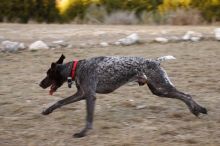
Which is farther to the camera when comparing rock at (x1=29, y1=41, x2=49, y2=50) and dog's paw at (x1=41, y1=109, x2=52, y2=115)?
rock at (x1=29, y1=41, x2=49, y2=50)

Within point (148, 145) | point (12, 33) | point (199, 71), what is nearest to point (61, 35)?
point (12, 33)

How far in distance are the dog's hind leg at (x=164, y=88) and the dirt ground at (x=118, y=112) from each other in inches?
6.6

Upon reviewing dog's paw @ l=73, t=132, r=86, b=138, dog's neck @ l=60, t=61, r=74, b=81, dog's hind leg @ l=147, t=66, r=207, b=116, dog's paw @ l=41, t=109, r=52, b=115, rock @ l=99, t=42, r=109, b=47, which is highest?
dog's neck @ l=60, t=61, r=74, b=81

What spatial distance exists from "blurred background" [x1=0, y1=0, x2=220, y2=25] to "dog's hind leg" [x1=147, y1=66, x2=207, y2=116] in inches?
580

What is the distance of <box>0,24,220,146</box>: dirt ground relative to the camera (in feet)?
23.1

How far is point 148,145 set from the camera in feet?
22.0

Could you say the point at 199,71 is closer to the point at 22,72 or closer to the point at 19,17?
the point at 22,72

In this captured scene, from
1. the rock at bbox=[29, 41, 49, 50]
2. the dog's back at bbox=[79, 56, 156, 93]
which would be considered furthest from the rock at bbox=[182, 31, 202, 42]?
the dog's back at bbox=[79, 56, 156, 93]

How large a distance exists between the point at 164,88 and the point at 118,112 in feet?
3.11

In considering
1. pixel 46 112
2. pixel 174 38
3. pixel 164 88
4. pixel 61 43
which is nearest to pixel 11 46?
pixel 61 43

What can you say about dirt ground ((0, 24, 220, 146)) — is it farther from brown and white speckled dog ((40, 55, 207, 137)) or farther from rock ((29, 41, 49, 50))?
rock ((29, 41, 49, 50))

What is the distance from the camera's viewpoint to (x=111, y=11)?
950 inches

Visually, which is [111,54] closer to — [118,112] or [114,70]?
[118,112]

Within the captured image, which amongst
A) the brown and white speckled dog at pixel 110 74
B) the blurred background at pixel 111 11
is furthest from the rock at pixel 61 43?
the brown and white speckled dog at pixel 110 74
